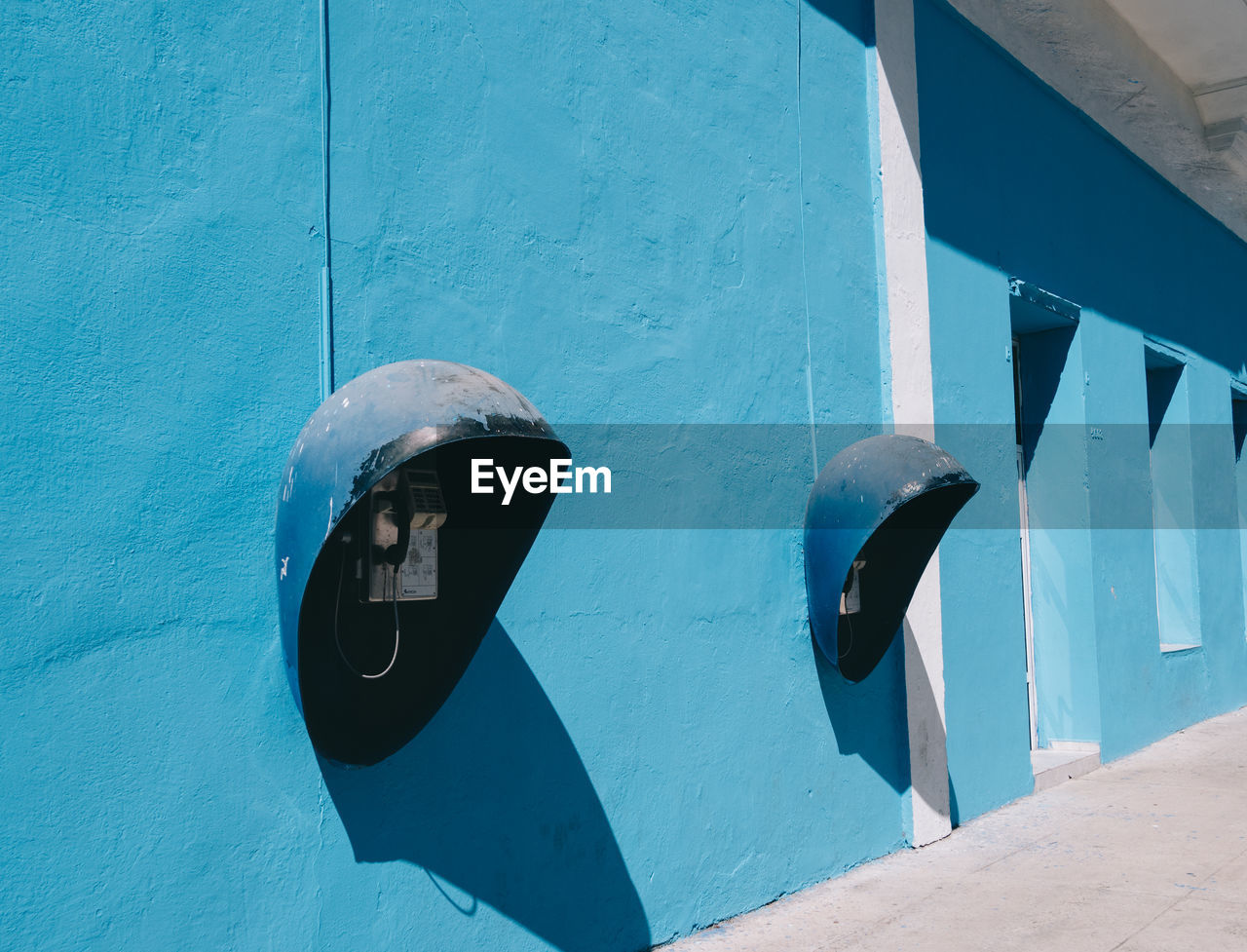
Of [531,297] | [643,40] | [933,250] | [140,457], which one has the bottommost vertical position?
[140,457]

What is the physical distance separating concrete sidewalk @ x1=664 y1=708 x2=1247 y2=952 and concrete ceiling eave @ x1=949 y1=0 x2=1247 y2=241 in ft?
15.7

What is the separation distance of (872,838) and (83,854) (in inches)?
148

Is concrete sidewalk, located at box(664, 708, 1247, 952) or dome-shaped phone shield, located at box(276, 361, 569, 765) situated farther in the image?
concrete sidewalk, located at box(664, 708, 1247, 952)

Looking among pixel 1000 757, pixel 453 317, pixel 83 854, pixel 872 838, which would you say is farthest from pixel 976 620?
pixel 83 854

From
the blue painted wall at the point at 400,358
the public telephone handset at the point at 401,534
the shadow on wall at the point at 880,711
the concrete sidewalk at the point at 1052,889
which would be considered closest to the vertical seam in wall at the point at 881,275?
the blue painted wall at the point at 400,358

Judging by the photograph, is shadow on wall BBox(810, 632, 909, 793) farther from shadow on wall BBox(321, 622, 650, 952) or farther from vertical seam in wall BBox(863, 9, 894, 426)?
shadow on wall BBox(321, 622, 650, 952)

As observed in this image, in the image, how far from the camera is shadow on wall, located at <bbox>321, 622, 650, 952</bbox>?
10.6 ft

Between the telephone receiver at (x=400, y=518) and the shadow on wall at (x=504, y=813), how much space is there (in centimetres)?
57

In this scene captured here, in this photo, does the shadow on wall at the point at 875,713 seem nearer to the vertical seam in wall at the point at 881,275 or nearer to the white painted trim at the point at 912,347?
the white painted trim at the point at 912,347

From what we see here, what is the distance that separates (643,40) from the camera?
4.43 metres

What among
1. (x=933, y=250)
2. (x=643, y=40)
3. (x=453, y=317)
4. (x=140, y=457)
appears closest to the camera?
(x=140, y=457)

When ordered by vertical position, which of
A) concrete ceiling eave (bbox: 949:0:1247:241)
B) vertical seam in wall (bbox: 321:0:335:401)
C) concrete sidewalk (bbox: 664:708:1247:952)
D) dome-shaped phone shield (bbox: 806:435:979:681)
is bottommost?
concrete sidewalk (bbox: 664:708:1247:952)

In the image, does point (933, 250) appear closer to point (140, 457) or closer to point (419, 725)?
point (419, 725)

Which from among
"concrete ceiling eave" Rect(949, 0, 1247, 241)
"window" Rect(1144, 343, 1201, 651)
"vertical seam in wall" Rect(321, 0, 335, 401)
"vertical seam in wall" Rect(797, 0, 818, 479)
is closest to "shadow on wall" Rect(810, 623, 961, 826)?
"vertical seam in wall" Rect(797, 0, 818, 479)
